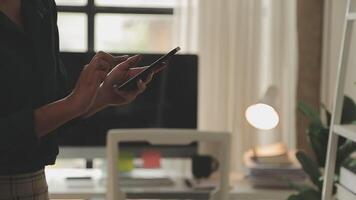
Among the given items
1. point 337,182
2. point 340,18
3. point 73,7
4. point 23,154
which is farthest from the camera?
point 73,7

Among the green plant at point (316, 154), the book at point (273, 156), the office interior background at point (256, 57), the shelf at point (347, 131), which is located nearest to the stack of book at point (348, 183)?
the shelf at point (347, 131)

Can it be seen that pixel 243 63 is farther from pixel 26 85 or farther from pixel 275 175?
pixel 26 85

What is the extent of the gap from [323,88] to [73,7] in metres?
1.44

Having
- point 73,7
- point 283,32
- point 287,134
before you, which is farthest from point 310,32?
point 73,7

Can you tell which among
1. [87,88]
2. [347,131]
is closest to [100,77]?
[87,88]

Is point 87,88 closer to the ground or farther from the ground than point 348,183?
farther from the ground

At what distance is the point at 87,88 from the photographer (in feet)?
3.27

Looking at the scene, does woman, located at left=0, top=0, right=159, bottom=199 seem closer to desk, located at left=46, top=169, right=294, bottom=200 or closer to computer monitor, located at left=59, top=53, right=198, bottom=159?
desk, located at left=46, top=169, right=294, bottom=200

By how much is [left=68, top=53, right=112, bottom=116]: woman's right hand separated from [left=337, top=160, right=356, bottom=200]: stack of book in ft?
3.11

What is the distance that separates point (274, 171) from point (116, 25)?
1.23 meters

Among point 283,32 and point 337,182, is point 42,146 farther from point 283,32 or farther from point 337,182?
point 283,32

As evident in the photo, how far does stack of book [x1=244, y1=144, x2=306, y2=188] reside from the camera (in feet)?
9.15

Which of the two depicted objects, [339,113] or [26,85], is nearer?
[26,85]

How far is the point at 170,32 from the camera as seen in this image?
10.8ft
